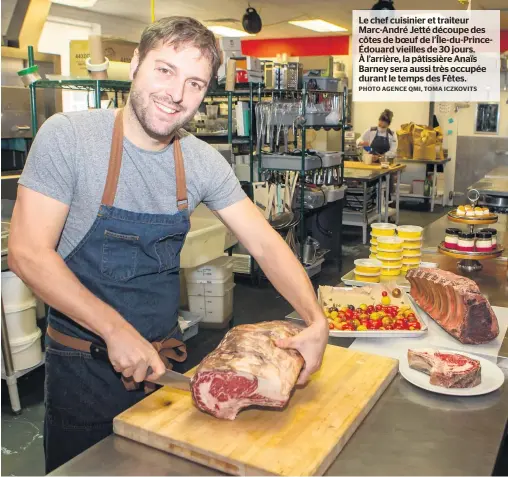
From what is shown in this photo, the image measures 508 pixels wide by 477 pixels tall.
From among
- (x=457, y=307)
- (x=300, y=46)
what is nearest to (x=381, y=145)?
(x=300, y=46)

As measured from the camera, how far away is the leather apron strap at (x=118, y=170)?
1.66 metres

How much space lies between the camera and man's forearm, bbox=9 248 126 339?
4.85 ft

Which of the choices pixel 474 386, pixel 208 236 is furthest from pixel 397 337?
pixel 208 236

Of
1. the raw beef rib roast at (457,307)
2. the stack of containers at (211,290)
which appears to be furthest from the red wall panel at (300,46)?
the raw beef rib roast at (457,307)

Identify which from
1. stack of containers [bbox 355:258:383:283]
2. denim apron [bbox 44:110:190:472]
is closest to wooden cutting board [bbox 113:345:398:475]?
denim apron [bbox 44:110:190:472]

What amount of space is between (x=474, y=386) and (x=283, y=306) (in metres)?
3.87

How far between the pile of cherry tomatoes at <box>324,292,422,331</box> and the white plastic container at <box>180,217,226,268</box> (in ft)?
6.42

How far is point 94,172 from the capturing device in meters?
1.64

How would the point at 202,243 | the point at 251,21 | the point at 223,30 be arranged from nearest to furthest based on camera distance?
the point at 202,243
the point at 251,21
the point at 223,30

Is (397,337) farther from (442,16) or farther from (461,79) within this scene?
(461,79)

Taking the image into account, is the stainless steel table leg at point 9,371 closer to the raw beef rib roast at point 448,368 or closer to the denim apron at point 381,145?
the raw beef rib roast at point 448,368

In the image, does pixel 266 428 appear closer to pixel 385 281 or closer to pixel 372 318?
pixel 372 318

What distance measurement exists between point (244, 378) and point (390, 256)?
1759 millimetres

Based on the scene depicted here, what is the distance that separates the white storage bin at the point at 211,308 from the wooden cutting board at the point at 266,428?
3164mm
